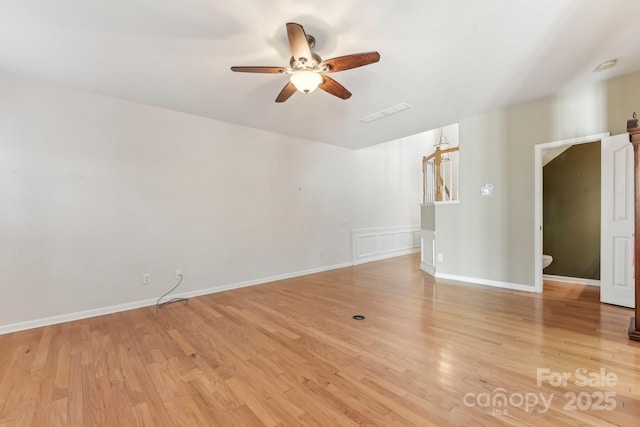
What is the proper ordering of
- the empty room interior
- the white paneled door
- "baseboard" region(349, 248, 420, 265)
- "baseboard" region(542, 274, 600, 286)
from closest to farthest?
the empty room interior, the white paneled door, "baseboard" region(542, 274, 600, 286), "baseboard" region(349, 248, 420, 265)

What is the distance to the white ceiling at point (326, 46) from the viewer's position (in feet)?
6.64

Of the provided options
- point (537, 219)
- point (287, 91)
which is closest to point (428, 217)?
point (537, 219)

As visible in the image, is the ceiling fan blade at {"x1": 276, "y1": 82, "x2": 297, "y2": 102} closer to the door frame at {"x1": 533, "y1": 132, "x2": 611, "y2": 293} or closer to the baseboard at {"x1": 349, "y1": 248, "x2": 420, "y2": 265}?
the door frame at {"x1": 533, "y1": 132, "x2": 611, "y2": 293}

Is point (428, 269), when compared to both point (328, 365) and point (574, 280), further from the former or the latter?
point (328, 365)

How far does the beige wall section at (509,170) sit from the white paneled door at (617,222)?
0.30 m

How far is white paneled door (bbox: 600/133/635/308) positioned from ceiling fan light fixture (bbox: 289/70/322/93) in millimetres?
3613

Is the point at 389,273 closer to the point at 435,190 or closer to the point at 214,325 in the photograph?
the point at 435,190

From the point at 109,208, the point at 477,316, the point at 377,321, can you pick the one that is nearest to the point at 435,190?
the point at 477,316

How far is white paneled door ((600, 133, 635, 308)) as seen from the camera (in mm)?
3096

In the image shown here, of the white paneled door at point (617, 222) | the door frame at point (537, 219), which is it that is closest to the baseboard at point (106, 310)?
the door frame at point (537, 219)

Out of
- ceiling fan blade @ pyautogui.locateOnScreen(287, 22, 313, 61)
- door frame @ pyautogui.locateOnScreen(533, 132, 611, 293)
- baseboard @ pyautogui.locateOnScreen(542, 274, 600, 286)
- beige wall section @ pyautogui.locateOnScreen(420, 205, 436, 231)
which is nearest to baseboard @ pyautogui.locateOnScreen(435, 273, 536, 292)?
door frame @ pyautogui.locateOnScreen(533, 132, 611, 293)

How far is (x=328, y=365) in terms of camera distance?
2.04 m

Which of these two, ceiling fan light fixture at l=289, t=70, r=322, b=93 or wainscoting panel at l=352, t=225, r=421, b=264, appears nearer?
ceiling fan light fixture at l=289, t=70, r=322, b=93

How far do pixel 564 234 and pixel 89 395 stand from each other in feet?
21.8
